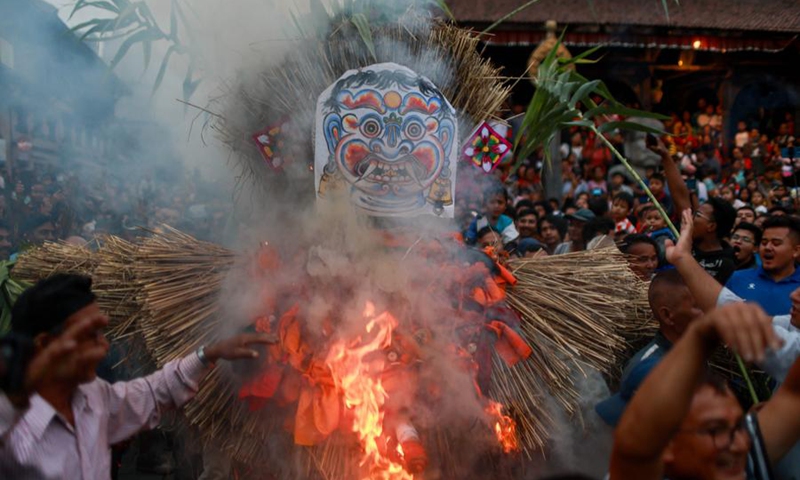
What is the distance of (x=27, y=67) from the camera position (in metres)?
5.38

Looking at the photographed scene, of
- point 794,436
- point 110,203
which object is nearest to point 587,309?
point 794,436

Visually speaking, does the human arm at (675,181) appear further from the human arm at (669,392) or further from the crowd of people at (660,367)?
the human arm at (669,392)

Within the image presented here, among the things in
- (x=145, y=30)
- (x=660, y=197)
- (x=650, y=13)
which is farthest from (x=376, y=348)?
(x=650, y=13)

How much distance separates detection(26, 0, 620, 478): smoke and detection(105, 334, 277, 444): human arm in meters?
0.62

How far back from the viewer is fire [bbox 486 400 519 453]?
124 inches

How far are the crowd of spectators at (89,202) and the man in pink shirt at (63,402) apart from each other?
3585mm

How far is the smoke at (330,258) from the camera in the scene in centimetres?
313

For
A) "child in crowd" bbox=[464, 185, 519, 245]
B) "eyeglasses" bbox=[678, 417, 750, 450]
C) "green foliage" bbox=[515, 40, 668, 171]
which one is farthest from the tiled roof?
"eyeglasses" bbox=[678, 417, 750, 450]

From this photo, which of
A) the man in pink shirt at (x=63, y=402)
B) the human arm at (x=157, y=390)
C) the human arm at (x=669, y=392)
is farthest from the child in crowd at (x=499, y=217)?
the human arm at (x=669, y=392)

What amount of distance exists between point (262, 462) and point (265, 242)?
0.89m

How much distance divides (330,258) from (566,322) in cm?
104

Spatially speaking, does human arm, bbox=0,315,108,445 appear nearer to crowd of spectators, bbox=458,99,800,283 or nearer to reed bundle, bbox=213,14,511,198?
reed bundle, bbox=213,14,511,198

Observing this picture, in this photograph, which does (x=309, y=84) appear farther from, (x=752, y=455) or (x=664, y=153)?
(x=752, y=455)

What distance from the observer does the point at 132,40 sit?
3480mm
